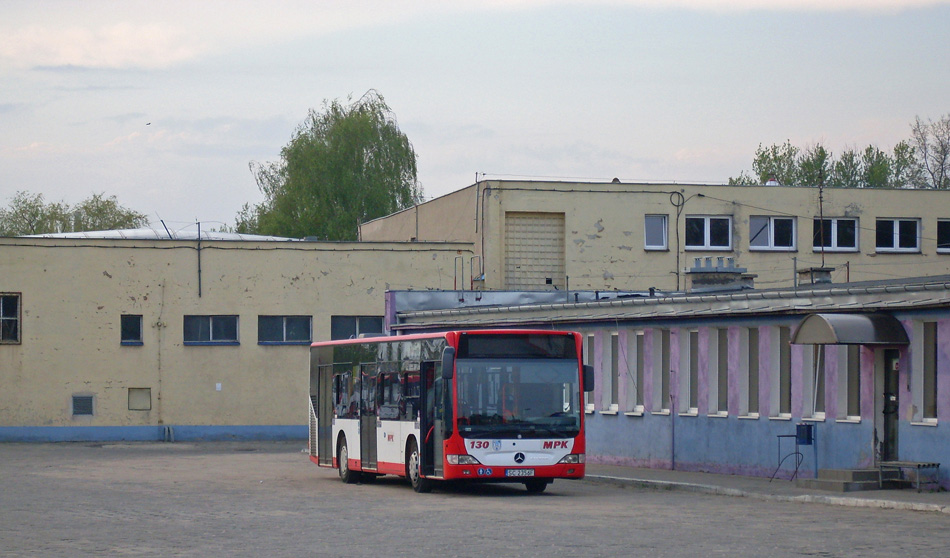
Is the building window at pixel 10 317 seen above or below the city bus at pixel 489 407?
above

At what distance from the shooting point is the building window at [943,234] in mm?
52969

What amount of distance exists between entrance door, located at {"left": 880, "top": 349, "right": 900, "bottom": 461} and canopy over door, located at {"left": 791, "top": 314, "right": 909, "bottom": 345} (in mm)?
582

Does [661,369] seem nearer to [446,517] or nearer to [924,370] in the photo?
[924,370]

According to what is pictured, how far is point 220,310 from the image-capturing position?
47.5 meters

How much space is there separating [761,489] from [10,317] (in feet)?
98.5

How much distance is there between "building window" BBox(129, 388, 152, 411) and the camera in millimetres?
46281

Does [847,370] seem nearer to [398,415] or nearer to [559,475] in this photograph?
[559,475]

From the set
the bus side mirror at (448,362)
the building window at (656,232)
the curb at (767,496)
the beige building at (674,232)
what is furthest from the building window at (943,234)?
the bus side mirror at (448,362)

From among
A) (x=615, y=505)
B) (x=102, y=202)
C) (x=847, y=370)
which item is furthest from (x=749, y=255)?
(x=102, y=202)

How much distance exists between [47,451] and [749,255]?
82.4ft

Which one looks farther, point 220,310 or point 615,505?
point 220,310

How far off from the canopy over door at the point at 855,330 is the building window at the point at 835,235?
2898 cm

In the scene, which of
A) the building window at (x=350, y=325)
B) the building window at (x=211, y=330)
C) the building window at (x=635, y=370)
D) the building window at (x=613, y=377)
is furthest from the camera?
the building window at (x=350, y=325)

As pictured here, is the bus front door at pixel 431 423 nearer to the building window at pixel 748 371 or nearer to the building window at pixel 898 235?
the building window at pixel 748 371
